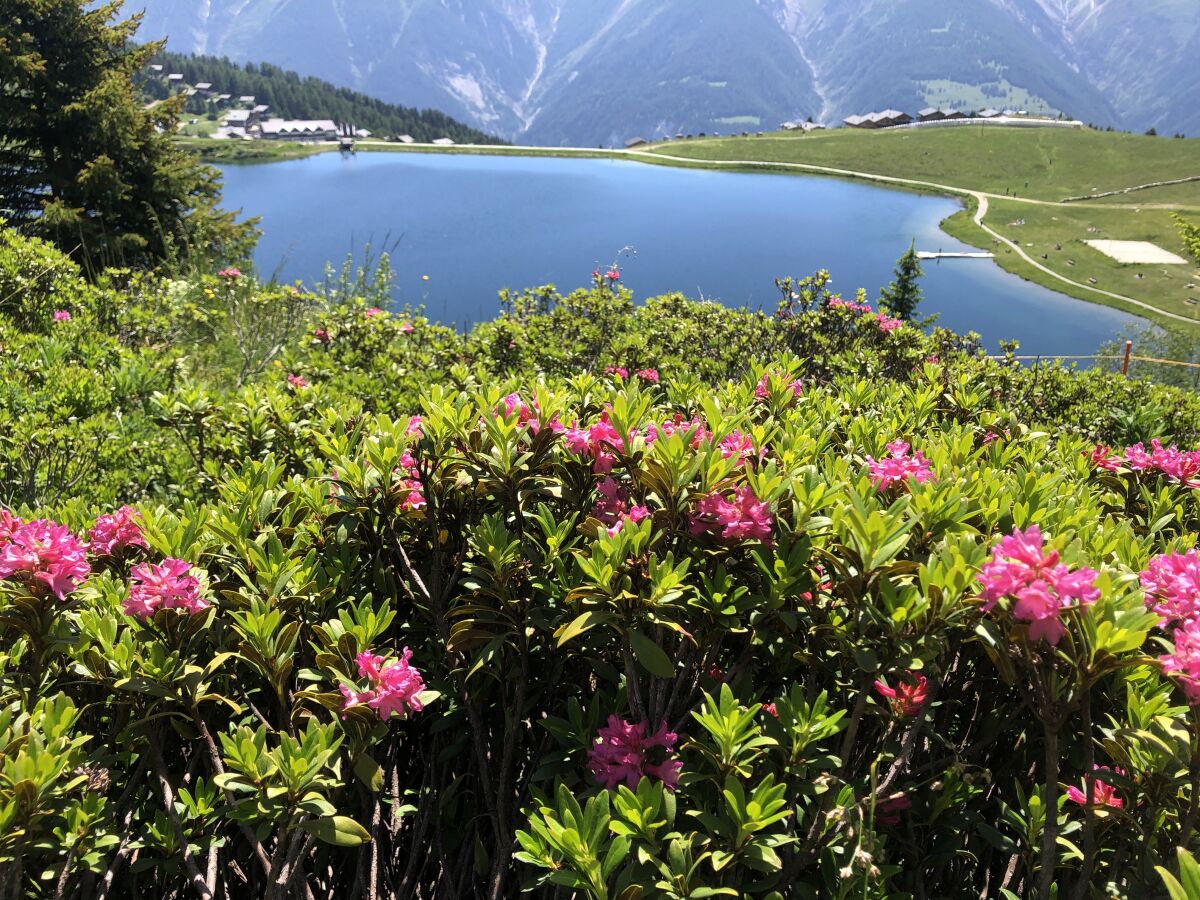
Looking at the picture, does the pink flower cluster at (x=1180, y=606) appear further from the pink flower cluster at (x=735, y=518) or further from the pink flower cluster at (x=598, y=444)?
the pink flower cluster at (x=598, y=444)

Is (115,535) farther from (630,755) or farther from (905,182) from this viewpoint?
(905,182)

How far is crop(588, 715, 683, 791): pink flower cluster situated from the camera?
1.05m

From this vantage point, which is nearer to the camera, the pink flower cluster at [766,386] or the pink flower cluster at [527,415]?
the pink flower cluster at [527,415]

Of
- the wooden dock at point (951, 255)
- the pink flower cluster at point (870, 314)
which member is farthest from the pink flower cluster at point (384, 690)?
the wooden dock at point (951, 255)

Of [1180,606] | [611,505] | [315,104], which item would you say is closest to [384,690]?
[611,505]

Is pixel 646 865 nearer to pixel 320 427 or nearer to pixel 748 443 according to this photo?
pixel 748 443

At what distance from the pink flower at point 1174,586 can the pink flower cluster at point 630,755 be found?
0.74 meters

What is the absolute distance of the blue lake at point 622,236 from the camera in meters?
25.5

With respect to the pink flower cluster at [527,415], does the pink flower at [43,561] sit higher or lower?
lower

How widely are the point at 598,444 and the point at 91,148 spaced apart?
11643 millimetres

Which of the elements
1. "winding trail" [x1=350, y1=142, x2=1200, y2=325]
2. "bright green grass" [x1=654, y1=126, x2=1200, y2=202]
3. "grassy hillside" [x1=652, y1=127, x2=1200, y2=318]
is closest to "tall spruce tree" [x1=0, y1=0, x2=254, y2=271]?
"grassy hillside" [x1=652, y1=127, x2=1200, y2=318]

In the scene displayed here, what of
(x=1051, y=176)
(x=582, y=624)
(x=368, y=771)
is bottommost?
(x=368, y=771)

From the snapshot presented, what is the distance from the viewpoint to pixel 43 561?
1.16 metres

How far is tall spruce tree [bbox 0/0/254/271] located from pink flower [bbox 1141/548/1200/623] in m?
9.89
